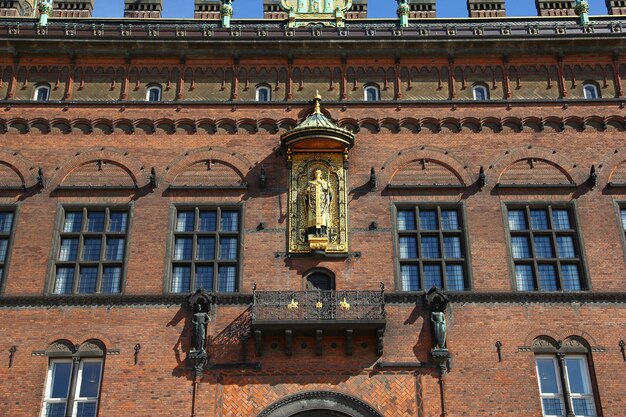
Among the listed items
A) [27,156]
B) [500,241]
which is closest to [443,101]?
[500,241]

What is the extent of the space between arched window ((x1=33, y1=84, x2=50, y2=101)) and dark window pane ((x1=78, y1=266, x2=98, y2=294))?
6430mm

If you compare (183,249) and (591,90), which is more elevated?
(591,90)

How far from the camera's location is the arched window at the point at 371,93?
28.0 m

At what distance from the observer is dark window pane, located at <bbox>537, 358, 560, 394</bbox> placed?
23.2 m

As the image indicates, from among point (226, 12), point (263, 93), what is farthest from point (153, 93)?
point (226, 12)

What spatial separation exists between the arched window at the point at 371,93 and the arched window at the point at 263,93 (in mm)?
3213

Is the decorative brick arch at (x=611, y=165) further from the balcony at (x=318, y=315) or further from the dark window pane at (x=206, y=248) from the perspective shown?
the dark window pane at (x=206, y=248)

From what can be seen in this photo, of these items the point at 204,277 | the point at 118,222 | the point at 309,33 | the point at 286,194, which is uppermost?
the point at 309,33

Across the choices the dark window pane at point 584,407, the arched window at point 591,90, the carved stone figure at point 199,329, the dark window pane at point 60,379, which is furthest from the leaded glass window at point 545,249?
the dark window pane at point 60,379

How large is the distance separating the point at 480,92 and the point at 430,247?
6.01 m

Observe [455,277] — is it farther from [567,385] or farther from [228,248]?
[228,248]

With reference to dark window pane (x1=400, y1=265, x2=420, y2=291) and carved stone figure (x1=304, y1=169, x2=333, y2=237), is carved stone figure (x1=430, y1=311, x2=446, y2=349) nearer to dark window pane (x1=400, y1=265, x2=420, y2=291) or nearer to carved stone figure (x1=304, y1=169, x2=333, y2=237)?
dark window pane (x1=400, y1=265, x2=420, y2=291)

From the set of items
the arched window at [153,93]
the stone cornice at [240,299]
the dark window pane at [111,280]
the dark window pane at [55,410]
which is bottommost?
the dark window pane at [55,410]

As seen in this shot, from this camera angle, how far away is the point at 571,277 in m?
25.0
